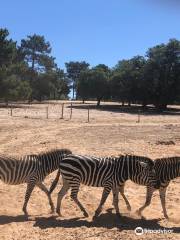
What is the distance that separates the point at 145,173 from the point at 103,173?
1026 millimetres

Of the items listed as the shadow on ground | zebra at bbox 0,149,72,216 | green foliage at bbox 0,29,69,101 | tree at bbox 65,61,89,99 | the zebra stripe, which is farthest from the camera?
tree at bbox 65,61,89,99

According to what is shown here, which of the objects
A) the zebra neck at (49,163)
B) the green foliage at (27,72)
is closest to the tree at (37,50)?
the green foliage at (27,72)

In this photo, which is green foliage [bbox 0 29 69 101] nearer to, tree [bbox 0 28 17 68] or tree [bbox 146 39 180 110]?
tree [bbox 0 28 17 68]

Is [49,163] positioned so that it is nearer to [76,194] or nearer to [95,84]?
[76,194]

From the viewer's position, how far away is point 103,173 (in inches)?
425

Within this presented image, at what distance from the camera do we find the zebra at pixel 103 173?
35.1ft

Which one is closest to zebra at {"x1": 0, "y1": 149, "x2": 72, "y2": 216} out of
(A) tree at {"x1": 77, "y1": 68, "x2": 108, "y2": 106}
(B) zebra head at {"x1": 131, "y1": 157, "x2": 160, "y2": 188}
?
(B) zebra head at {"x1": 131, "y1": 157, "x2": 160, "y2": 188}

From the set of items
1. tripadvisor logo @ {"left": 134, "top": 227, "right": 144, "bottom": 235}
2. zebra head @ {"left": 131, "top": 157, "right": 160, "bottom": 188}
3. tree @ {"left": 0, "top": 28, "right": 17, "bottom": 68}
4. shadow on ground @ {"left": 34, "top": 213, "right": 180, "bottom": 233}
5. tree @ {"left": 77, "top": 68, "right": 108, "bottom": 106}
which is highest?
tree @ {"left": 0, "top": 28, "right": 17, "bottom": 68}

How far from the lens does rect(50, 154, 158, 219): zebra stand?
35.1ft

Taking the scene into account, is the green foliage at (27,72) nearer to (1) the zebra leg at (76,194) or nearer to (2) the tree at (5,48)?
(2) the tree at (5,48)

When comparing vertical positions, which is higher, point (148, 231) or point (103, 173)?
point (103, 173)

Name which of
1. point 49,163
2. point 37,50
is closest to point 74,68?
point 37,50

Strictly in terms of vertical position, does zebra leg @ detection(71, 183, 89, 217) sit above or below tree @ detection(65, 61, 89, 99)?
below

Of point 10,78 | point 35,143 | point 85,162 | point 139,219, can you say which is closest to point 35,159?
point 85,162
